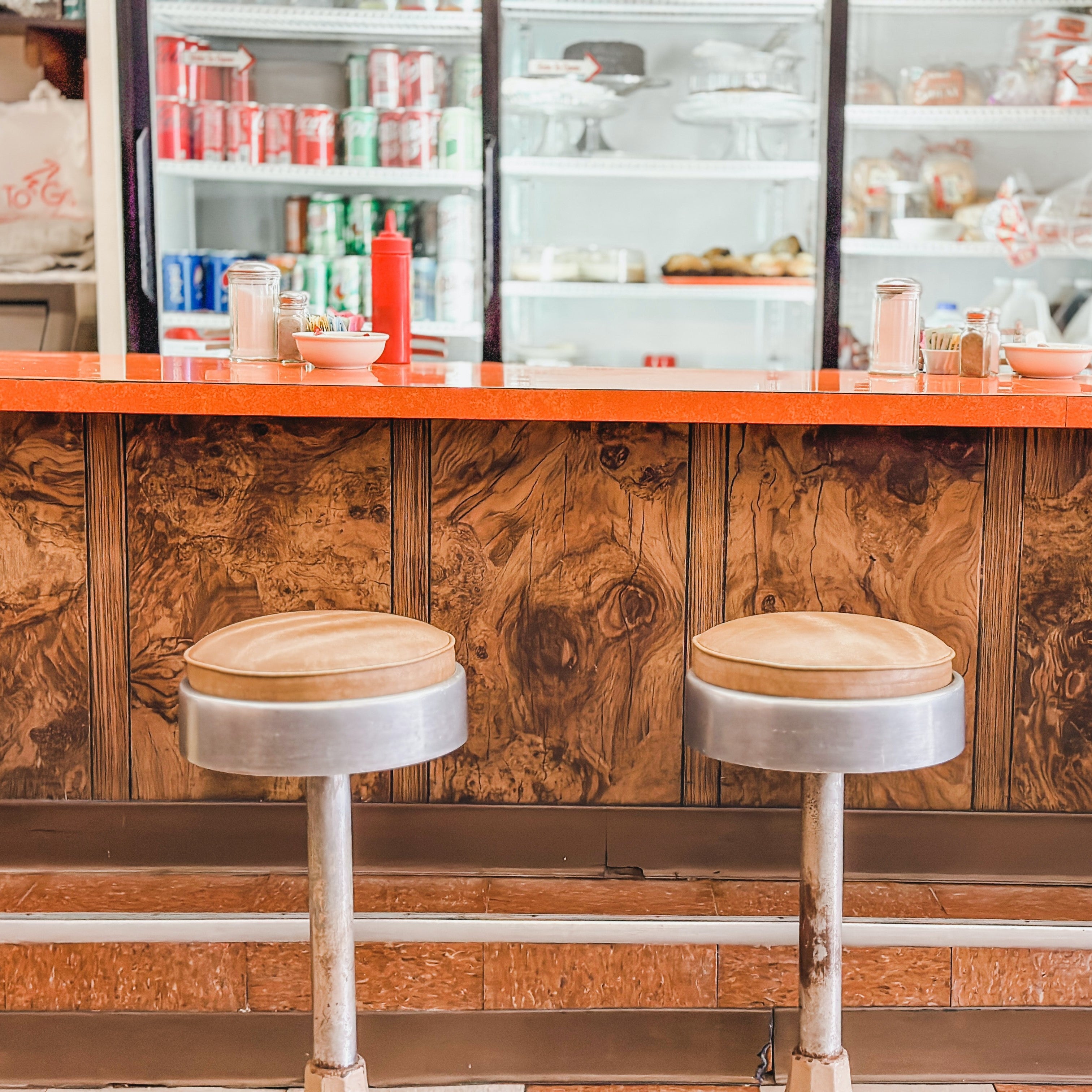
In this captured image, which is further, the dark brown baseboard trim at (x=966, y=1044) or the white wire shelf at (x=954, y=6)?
the white wire shelf at (x=954, y=6)

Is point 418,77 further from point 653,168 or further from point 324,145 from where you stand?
point 653,168

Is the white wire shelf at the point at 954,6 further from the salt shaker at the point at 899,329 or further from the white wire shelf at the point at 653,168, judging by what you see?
the salt shaker at the point at 899,329

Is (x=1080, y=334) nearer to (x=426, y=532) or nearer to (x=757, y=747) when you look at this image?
(x=426, y=532)

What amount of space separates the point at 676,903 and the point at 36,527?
1.07 m

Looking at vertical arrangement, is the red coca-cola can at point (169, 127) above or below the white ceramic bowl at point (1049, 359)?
above

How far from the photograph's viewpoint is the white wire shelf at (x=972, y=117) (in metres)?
3.03

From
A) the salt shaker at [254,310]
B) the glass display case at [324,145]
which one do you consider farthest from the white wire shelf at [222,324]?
the salt shaker at [254,310]

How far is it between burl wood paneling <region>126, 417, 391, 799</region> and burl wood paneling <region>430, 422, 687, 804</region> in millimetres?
108

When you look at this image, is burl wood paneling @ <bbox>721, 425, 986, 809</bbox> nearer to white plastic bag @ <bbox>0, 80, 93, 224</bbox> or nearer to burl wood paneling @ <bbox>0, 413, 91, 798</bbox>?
burl wood paneling @ <bbox>0, 413, 91, 798</bbox>

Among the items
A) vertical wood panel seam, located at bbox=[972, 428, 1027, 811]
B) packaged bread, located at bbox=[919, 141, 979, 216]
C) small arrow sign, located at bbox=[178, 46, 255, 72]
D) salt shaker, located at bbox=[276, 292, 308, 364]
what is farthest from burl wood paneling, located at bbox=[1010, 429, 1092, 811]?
small arrow sign, located at bbox=[178, 46, 255, 72]

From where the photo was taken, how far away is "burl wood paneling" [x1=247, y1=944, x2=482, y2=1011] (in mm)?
1606

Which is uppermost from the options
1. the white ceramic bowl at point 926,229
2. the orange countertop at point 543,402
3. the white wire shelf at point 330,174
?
the white wire shelf at point 330,174

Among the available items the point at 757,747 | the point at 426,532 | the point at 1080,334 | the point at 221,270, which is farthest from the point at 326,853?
the point at 1080,334

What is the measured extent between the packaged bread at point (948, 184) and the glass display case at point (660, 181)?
0.33 m
